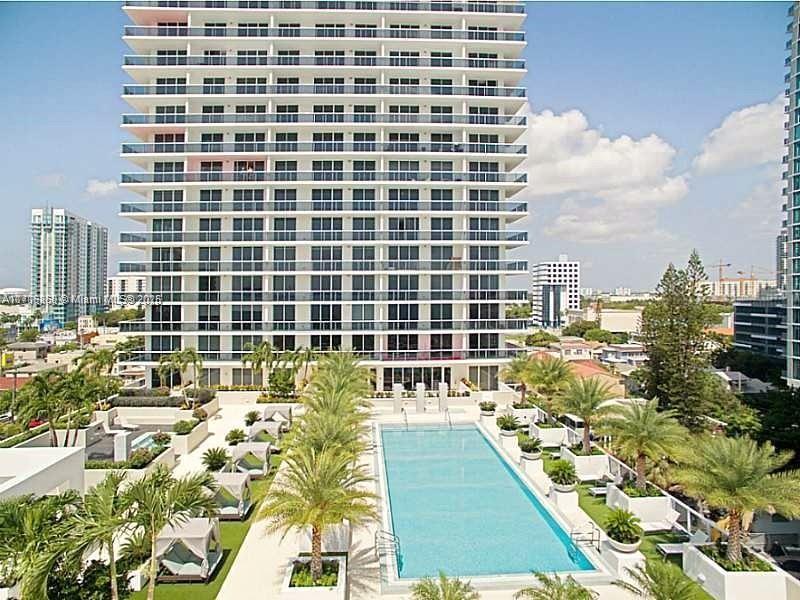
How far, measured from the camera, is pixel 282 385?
29953mm

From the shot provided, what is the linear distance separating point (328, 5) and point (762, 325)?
5944 centimetres

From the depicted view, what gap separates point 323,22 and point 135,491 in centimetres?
3310

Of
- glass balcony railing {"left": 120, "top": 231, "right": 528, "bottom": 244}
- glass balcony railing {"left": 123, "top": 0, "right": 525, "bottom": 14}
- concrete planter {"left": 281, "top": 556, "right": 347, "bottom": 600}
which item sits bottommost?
concrete planter {"left": 281, "top": 556, "right": 347, "bottom": 600}

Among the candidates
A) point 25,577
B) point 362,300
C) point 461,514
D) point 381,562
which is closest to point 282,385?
point 362,300

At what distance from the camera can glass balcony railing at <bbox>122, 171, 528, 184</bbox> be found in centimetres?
3403

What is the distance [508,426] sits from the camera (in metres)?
22.9

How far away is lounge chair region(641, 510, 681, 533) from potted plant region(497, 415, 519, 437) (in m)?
8.34

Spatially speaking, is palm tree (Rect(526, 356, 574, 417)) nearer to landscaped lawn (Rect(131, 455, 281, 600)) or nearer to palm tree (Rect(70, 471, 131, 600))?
landscaped lawn (Rect(131, 455, 281, 600))

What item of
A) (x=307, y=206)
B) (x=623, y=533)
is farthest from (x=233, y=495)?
(x=307, y=206)

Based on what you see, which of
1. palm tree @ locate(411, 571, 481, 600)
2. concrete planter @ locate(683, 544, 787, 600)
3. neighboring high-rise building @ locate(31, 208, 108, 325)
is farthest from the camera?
neighboring high-rise building @ locate(31, 208, 108, 325)

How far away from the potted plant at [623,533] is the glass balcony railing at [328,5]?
105ft

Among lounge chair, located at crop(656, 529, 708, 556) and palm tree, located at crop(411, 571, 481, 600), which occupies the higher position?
palm tree, located at crop(411, 571, 481, 600)

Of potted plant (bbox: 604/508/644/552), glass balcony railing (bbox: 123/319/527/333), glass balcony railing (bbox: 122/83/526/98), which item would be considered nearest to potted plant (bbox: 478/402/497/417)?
glass balcony railing (bbox: 123/319/527/333)

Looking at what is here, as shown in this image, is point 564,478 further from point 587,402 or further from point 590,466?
point 587,402
